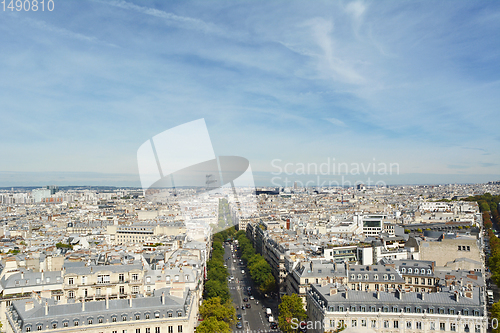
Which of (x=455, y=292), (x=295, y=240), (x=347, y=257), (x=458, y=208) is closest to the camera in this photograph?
(x=455, y=292)

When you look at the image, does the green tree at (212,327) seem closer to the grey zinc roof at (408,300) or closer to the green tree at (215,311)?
the green tree at (215,311)

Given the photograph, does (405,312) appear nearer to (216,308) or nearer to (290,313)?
(290,313)

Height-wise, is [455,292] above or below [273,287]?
above

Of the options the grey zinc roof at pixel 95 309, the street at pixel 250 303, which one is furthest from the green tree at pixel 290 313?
the grey zinc roof at pixel 95 309

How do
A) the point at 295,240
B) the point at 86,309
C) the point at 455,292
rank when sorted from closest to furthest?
the point at 86,309
the point at 455,292
the point at 295,240

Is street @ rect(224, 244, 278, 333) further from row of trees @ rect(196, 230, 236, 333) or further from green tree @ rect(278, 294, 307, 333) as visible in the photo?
green tree @ rect(278, 294, 307, 333)

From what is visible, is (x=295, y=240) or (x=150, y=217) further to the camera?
(x=150, y=217)

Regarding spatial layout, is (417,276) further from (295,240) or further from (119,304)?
(119,304)

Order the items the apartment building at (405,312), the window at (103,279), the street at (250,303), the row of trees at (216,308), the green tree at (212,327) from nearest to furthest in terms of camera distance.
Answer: the apartment building at (405,312) → the green tree at (212,327) → the row of trees at (216,308) → the window at (103,279) → the street at (250,303)

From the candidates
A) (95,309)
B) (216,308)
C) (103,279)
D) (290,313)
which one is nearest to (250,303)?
(216,308)

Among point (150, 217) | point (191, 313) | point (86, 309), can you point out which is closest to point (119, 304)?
point (86, 309)
